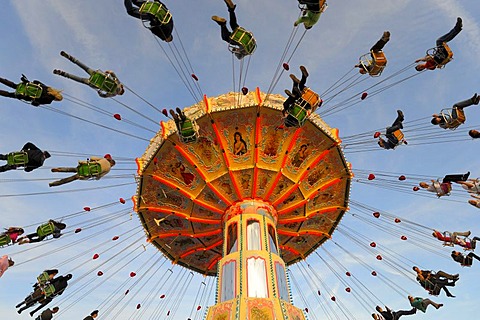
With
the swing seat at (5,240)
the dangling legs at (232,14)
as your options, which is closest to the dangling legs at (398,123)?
the dangling legs at (232,14)

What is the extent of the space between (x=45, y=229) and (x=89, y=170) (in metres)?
4.15

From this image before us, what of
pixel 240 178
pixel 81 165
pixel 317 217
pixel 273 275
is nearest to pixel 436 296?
pixel 317 217

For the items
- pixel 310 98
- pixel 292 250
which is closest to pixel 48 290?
pixel 292 250

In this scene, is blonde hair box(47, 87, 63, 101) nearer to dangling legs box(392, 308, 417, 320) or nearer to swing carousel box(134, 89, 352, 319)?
swing carousel box(134, 89, 352, 319)

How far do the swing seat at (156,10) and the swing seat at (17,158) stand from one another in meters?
5.71

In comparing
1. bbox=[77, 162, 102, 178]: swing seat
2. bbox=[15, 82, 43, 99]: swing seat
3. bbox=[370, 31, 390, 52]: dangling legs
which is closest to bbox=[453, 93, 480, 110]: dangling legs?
bbox=[370, 31, 390, 52]: dangling legs

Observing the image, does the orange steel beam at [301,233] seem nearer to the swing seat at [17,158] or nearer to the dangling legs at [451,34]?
the dangling legs at [451,34]

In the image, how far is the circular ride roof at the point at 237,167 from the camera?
14344mm

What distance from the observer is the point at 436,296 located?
47.8ft

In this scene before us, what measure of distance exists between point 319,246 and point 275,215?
4.75 metres

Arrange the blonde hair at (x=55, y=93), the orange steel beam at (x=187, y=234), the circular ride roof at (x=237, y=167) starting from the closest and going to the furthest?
the blonde hair at (x=55, y=93), the circular ride roof at (x=237, y=167), the orange steel beam at (x=187, y=234)

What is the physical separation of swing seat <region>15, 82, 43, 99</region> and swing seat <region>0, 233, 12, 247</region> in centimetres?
545

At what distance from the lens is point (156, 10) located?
995 cm

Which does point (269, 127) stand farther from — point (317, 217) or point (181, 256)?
point (181, 256)
